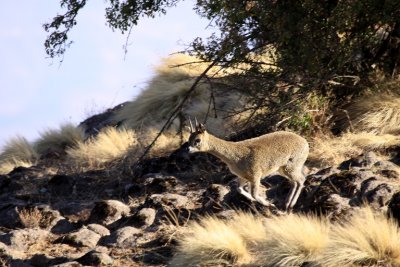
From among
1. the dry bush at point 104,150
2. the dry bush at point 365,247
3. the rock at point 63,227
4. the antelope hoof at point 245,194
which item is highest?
the dry bush at point 104,150

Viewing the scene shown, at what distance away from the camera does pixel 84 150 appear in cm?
1969

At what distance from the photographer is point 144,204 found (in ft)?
43.9

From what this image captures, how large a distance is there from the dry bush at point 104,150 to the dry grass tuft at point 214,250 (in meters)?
8.01

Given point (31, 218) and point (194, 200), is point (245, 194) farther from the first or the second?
point (31, 218)

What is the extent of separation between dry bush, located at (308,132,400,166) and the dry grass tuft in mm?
4547

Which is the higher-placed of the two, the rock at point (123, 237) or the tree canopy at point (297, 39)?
the tree canopy at point (297, 39)

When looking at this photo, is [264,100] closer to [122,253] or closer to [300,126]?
[300,126]

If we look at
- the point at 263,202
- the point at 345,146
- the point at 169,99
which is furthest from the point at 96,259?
the point at 169,99

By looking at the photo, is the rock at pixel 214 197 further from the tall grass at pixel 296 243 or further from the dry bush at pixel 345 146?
the dry bush at pixel 345 146

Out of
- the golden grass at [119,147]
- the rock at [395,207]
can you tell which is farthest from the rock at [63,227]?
the rock at [395,207]

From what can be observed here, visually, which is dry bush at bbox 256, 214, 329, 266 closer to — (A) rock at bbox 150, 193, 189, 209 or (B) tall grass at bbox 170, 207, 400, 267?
(B) tall grass at bbox 170, 207, 400, 267

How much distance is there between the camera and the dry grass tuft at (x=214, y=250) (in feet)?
33.0

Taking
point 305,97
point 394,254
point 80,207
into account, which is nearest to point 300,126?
point 305,97

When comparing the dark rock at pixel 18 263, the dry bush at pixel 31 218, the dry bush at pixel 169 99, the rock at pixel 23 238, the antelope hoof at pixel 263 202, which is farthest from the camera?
the dry bush at pixel 169 99
